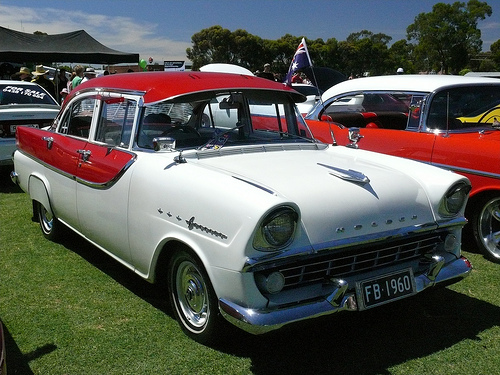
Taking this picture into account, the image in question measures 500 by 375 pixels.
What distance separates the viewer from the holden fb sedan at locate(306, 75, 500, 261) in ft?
14.8

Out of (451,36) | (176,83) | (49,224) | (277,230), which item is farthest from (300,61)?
(451,36)

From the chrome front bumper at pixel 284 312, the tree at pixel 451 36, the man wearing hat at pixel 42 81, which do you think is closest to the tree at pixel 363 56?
the tree at pixel 451 36

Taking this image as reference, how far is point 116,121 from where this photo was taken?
3.84 metres

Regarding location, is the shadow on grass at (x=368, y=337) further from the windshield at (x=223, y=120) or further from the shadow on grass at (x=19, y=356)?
the windshield at (x=223, y=120)

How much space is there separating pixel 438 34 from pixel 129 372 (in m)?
42.6

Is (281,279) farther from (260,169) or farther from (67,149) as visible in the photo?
(67,149)

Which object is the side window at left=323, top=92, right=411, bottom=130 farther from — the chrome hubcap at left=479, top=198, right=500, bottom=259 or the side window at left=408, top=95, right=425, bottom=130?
the chrome hubcap at left=479, top=198, right=500, bottom=259

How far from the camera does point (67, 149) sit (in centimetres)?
428

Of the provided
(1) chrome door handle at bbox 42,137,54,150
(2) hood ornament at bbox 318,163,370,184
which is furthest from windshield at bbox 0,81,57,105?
(2) hood ornament at bbox 318,163,370,184

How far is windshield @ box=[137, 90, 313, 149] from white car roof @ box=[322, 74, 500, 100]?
5.46 feet

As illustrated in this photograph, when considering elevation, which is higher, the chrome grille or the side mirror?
the side mirror

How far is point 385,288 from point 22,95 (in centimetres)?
718

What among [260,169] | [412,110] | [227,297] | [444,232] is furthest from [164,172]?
[412,110]

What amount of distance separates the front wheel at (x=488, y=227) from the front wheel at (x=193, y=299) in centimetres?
273
